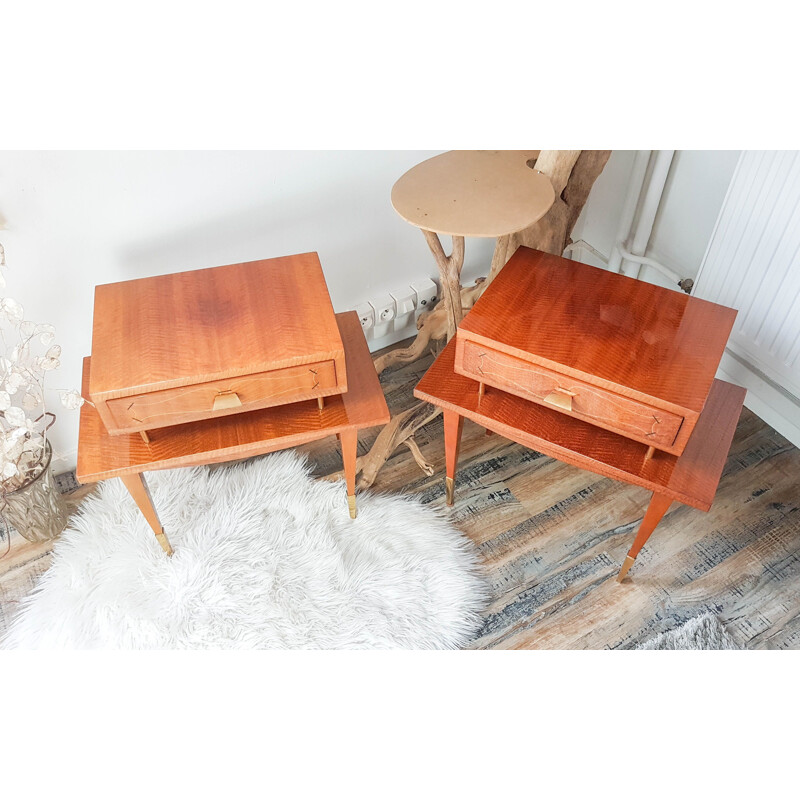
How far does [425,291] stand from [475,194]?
0.69 m

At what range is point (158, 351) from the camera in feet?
4.10

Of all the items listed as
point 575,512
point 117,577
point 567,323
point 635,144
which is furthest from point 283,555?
point 635,144

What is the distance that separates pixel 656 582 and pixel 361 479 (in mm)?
776

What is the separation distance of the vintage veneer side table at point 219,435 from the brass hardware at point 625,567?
2.13ft

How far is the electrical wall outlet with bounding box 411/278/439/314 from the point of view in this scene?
204 cm

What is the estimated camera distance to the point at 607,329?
4.25ft

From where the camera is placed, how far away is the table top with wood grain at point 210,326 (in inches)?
48.0

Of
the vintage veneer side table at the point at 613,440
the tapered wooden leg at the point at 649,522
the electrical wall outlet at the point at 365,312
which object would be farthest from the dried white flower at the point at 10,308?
the tapered wooden leg at the point at 649,522

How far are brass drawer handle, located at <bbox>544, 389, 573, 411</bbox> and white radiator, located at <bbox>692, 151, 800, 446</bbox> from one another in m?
0.79

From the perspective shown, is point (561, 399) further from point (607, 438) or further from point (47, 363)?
point (47, 363)

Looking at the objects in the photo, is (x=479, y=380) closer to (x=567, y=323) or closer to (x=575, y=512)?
(x=567, y=323)

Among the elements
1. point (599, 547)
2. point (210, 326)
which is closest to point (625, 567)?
point (599, 547)

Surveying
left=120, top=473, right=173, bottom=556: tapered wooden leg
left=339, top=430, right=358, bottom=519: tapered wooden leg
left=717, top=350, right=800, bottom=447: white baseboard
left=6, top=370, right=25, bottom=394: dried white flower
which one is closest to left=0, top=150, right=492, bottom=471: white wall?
left=6, top=370, right=25, bottom=394: dried white flower

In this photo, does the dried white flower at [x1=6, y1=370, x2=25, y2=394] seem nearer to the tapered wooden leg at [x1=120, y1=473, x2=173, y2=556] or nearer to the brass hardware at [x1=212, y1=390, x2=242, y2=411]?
the tapered wooden leg at [x1=120, y1=473, x2=173, y2=556]
